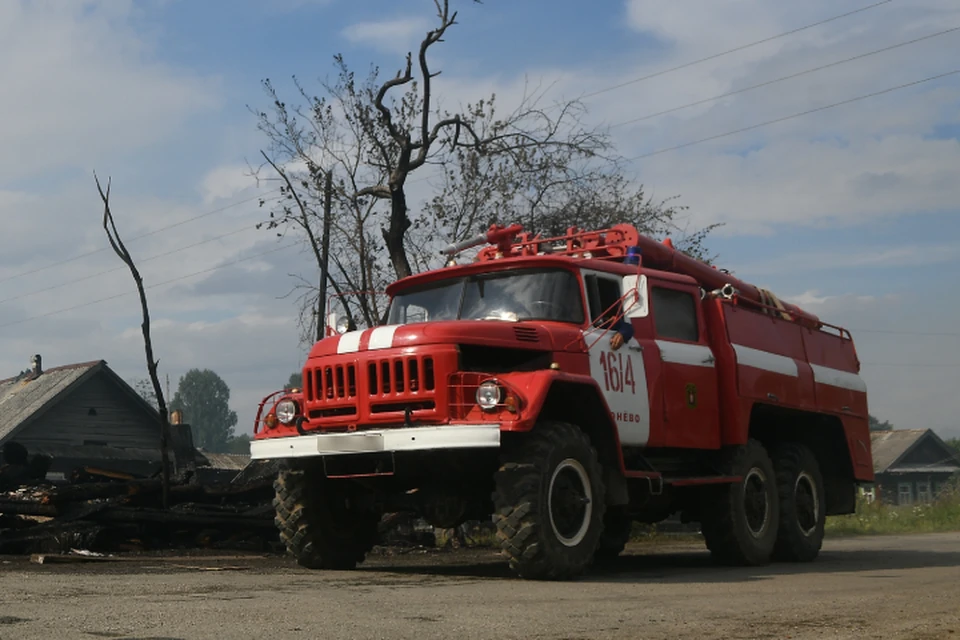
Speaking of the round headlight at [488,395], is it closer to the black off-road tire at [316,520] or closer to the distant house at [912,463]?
the black off-road tire at [316,520]

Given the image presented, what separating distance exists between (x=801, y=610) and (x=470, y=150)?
18.3 m

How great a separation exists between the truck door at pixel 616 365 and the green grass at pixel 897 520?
14786 mm

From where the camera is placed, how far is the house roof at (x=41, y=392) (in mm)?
42094

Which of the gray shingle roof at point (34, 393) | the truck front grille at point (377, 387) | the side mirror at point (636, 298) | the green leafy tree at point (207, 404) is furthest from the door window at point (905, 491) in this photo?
the green leafy tree at point (207, 404)

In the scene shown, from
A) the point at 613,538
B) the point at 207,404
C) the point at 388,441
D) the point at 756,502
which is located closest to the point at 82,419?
the point at 613,538

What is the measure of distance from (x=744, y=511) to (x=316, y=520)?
4.65m

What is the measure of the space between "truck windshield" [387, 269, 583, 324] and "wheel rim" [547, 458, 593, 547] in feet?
5.10

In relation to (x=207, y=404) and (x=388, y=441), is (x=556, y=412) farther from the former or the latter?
(x=207, y=404)

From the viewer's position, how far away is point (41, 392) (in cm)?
4441

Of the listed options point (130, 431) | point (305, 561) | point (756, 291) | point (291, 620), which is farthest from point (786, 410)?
point (130, 431)

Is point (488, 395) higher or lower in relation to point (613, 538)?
higher

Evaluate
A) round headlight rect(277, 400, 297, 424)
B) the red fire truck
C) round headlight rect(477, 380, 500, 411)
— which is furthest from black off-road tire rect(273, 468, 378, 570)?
round headlight rect(477, 380, 500, 411)

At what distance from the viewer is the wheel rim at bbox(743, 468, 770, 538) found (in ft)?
44.9

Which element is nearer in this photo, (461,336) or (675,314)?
(461,336)
